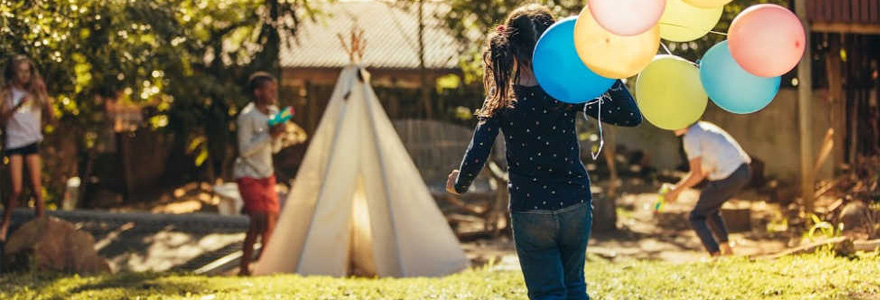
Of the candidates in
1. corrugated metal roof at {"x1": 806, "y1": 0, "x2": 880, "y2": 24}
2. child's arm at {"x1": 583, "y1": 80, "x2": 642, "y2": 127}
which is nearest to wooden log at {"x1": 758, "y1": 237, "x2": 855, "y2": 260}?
child's arm at {"x1": 583, "y1": 80, "x2": 642, "y2": 127}

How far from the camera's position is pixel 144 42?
1014cm

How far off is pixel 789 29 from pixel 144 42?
22.9ft

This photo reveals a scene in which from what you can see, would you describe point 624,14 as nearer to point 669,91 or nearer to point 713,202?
point 669,91

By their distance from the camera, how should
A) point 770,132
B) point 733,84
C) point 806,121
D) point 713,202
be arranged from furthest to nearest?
point 770,132 → point 806,121 → point 713,202 → point 733,84

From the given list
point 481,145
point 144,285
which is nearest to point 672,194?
point 481,145

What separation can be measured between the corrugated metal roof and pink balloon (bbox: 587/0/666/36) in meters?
6.56

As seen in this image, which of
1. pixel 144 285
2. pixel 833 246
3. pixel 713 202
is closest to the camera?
pixel 833 246

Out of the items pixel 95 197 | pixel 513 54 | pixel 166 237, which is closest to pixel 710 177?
pixel 513 54

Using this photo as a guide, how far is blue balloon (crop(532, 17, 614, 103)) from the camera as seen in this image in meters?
4.19

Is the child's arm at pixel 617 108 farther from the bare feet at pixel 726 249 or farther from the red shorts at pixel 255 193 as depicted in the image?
the red shorts at pixel 255 193

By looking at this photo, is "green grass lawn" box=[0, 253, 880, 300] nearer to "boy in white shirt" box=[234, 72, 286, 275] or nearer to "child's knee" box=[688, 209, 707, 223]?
"child's knee" box=[688, 209, 707, 223]

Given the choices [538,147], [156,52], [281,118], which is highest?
[156,52]

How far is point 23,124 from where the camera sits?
27.8ft

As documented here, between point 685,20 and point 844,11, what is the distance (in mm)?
5837
